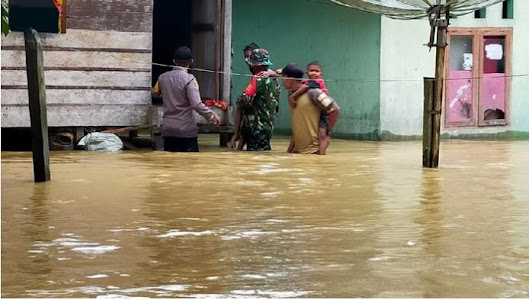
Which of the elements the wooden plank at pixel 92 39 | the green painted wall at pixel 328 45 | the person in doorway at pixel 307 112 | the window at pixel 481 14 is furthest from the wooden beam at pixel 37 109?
the window at pixel 481 14

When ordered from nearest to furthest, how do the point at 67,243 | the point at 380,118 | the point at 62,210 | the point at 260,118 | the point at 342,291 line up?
the point at 342,291, the point at 67,243, the point at 62,210, the point at 260,118, the point at 380,118

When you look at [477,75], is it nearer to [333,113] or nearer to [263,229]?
[333,113]

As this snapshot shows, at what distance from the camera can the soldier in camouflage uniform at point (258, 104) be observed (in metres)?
15.1

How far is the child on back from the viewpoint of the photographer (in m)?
14.6

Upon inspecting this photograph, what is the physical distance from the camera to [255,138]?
15523 millimetres

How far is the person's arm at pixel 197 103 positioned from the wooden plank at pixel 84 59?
1606 mm

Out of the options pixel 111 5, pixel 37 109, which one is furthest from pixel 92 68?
pixel 37 109

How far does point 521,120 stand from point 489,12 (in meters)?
2.06

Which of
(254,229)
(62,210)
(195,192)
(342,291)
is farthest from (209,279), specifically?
(195,192)

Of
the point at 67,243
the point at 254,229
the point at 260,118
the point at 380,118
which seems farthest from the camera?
the point at 380,118

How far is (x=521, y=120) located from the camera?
20328 mm

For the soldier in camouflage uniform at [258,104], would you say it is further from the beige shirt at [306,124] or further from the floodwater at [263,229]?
the floodwater at [263,229]

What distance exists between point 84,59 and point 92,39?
0.29m

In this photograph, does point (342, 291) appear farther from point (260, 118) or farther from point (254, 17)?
point (254, 17)
